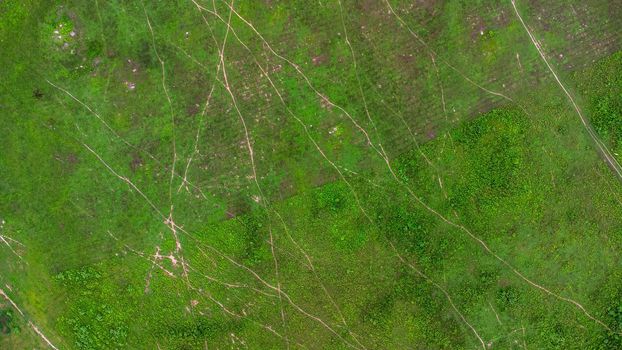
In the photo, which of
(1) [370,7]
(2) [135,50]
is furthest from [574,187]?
(2) [135,50]

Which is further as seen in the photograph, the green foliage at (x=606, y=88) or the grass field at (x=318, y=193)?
the green foliage at (x=606, y=88)

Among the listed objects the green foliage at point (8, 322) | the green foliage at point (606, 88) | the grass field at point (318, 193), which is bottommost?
the green foliage at point (8, 322)

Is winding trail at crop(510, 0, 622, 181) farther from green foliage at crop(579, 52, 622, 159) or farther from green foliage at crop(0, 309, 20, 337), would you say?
green foliage at crop(0, 309, 20, 337)

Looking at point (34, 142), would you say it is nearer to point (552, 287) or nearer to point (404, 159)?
point (404, 159)

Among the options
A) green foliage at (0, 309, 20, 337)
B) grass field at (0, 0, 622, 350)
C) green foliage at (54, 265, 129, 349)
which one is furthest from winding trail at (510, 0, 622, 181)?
green foliage at (0, 309, 20, 337)

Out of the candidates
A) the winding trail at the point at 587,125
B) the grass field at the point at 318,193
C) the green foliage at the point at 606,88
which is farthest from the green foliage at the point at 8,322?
the green foliage at the point at 606,88

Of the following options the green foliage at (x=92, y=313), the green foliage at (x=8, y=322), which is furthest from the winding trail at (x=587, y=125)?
the green foliage at (x=8, y=322)

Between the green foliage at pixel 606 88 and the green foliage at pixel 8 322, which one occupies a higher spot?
the green foliage at pixel 606 88

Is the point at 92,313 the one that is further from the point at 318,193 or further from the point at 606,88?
the point at 606,88

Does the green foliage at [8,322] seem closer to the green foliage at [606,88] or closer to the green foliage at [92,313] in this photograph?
the green foliage at [92,313]
